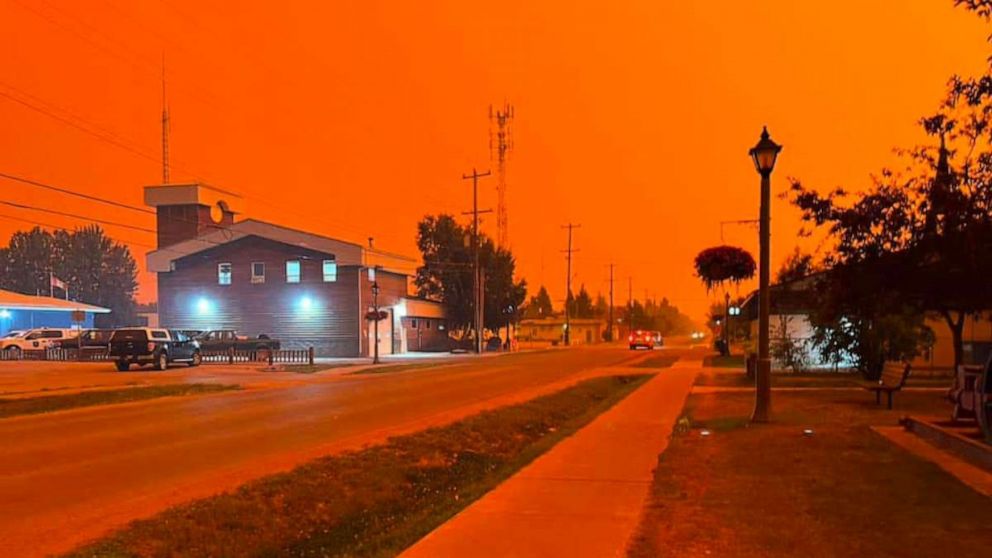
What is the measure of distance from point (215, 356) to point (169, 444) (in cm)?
3302

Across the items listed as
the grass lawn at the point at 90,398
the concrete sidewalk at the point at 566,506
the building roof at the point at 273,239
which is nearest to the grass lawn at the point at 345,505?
the concrete sidewalk at the point at 566,506

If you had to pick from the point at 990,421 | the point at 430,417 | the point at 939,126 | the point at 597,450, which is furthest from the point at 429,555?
the point at 430,417

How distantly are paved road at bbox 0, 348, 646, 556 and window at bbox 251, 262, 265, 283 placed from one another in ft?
93.3

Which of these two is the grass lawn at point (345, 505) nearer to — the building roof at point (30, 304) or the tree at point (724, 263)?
the tree at point (724, 263)

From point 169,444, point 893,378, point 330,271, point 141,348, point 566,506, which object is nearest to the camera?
point 566,506

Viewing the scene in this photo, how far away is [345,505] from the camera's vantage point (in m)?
8.03

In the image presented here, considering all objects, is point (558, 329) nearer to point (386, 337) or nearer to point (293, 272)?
point (386, 337)

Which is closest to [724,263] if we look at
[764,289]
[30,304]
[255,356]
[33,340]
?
[764,289]

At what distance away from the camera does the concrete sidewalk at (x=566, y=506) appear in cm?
577

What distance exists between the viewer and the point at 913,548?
5.56m

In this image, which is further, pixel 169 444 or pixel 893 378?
pixel 893 378

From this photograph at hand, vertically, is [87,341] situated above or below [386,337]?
above

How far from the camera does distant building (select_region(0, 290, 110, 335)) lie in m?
55.2

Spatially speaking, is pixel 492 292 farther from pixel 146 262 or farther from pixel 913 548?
pixel 913 548
